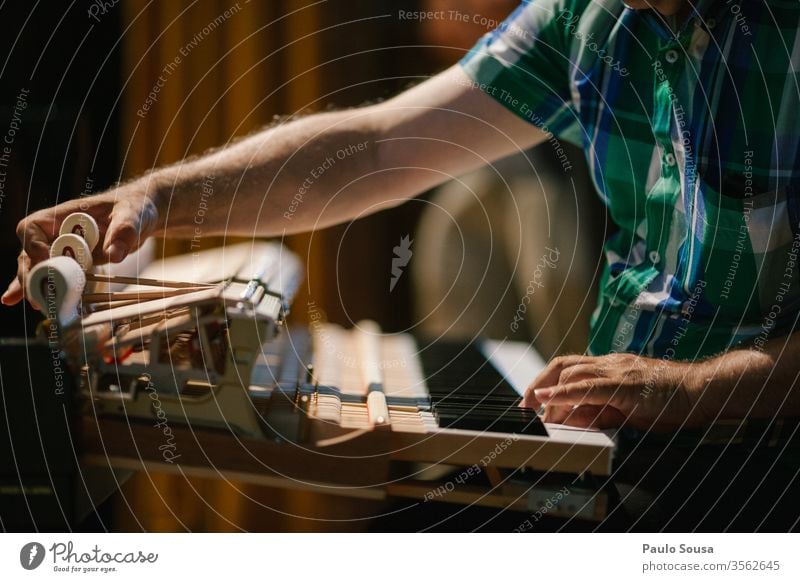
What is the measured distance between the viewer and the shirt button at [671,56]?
2.52 feet

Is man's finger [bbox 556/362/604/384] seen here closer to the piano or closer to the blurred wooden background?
the piano

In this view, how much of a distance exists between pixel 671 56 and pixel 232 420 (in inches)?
20.0

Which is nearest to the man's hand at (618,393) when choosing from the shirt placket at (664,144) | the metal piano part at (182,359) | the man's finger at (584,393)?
the man's finger at (584,393)

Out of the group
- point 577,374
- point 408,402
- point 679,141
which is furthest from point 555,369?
point 679,141

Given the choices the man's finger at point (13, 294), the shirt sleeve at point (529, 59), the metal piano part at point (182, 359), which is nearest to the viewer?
the metal piano part at point (182, 359)

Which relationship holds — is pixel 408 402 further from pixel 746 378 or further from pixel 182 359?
pixel 746 378

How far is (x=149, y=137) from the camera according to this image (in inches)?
32.8

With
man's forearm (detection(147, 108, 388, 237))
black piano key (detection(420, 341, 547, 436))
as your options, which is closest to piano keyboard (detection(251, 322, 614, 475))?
black piano key (detection(420, 341, 547, 436))

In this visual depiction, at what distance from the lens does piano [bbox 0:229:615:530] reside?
0.63 m

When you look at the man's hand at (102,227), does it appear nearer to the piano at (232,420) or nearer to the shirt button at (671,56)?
the piano at (232,420)

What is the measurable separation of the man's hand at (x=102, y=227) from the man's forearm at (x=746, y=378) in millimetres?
509

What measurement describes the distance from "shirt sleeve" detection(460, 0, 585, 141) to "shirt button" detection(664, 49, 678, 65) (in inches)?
4.0
